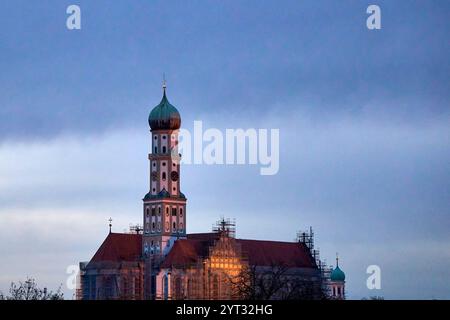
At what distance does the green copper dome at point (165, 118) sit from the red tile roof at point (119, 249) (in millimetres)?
11648

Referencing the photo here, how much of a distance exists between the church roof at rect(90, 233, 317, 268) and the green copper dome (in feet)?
37.9

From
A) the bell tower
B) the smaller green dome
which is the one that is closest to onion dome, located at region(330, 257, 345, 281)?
the smaller green dome

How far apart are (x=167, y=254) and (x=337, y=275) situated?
29.8 meters

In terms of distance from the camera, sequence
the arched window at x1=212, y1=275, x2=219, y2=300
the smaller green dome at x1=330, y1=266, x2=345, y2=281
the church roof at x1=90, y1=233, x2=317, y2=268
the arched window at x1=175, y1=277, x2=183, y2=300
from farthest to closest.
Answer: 1. the smaller green dome at x1=330, y1=266, x2=345, y2=281
2. the church roof at x1=90, y1=233, x2=317, y2=268
3. the arched window at x1=212, y1=275, x2=219, y2=300
4. the arched window at x1=175, y1=277, x2=183, y2=300

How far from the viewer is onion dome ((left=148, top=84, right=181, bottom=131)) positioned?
551ft

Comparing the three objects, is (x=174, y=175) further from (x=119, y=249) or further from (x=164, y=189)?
(x=119, y=249)

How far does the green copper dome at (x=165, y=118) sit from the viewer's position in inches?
6609

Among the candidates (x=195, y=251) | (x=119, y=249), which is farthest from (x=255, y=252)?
(x=119, y=249)

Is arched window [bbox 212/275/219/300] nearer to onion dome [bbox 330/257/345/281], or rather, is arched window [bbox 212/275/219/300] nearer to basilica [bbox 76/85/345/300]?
basilica [bbox 76/85/345/300]

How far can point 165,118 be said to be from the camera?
16800 cm
